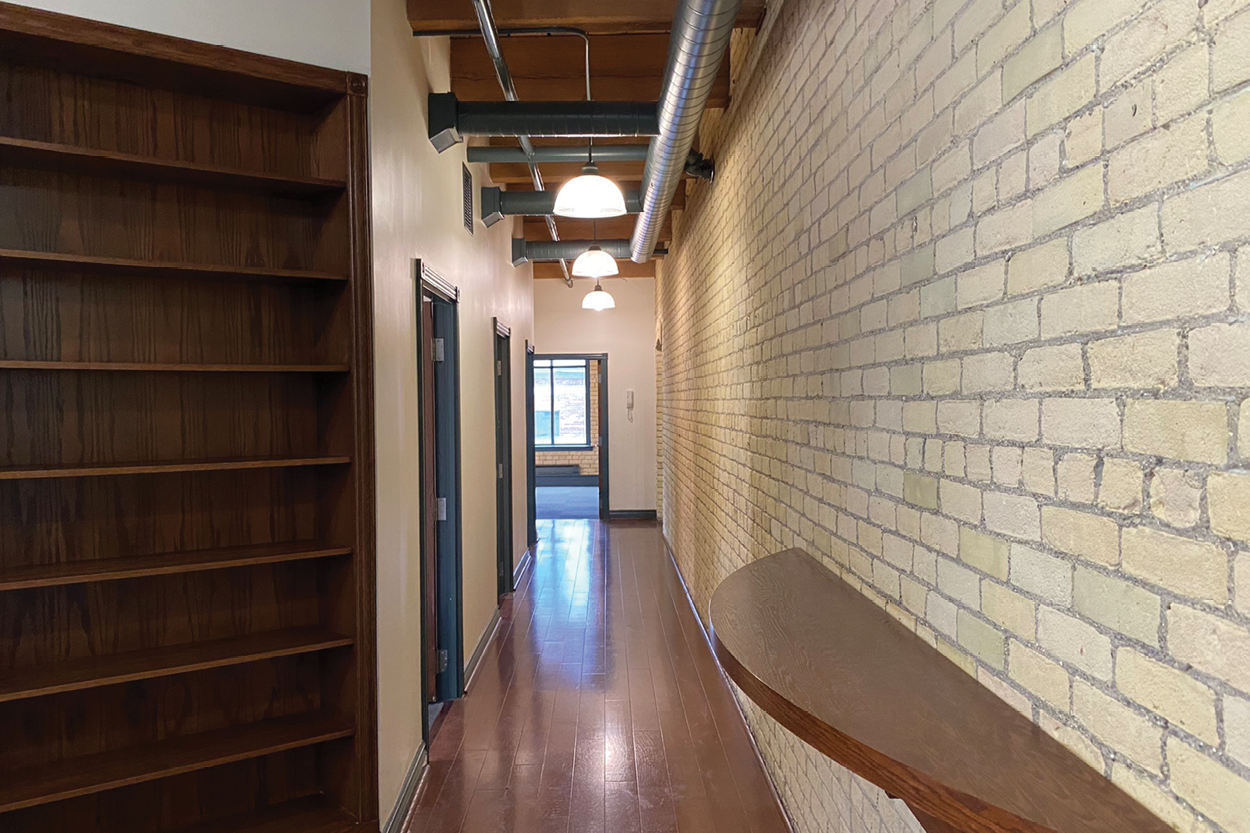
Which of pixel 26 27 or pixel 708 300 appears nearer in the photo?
pixel 26 27

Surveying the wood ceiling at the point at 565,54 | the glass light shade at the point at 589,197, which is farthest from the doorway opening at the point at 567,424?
the glass light shade at the point at 589,197

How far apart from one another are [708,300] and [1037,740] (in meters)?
4.06

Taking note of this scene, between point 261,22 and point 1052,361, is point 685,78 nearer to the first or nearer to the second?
point 261,22

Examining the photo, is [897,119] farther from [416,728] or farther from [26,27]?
[416,728]

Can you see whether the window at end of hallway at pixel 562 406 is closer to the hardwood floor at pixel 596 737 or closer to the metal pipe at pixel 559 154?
the hardwood floor at pixel 596 737

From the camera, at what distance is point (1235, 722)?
77 cm

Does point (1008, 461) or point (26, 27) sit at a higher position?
point (26, 27)

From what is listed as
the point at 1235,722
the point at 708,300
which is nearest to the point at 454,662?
the point at 708,300

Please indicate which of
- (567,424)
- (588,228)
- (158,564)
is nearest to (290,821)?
(158,564)

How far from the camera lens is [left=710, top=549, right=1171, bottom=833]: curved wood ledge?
35.6 inches

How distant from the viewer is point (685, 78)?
2.81m

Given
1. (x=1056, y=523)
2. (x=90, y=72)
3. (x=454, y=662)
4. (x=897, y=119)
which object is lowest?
(x=454, y=662)

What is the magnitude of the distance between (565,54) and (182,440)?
2808mm

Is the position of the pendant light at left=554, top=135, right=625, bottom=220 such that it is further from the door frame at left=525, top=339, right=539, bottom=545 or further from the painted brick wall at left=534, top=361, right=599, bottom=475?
the painted brick wall at left=534, top=361, right=599, bottom=475
